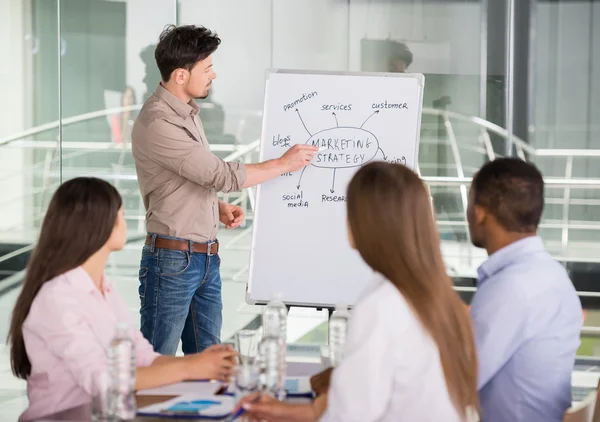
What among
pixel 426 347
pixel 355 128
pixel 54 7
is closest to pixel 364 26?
pixel 54 7

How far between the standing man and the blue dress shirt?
132 cm

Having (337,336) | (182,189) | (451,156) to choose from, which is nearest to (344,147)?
(182,189)

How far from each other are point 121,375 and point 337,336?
64 cm

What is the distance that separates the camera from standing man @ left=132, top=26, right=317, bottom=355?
11.1 feet

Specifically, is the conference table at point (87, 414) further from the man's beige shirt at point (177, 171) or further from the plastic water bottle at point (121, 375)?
the man's beige shirt at point (177, 171)

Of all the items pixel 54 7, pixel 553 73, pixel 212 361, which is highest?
pixel 54 7

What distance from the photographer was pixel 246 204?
19.9ft

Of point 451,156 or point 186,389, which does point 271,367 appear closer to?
point 186,389

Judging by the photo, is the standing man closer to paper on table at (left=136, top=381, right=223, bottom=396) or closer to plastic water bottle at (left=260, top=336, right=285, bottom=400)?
paper on table at (left=136, top=381, right=223, bottom=396)

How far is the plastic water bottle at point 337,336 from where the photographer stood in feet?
7.63

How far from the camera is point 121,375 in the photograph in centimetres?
193

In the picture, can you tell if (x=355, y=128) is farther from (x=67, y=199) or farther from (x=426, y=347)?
(x=426, y=347)

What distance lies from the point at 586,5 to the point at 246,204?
247 centimetres

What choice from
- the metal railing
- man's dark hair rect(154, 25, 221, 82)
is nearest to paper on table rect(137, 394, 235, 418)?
man's dark hair rect(154, 25, 221, 82)
